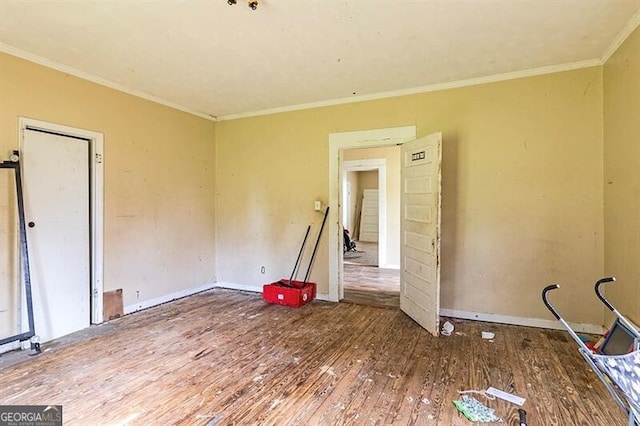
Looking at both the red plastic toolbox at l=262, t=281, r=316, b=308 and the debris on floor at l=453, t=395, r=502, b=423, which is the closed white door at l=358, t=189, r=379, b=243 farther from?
the debris on floor at l=453, t=395, r=502, b=423

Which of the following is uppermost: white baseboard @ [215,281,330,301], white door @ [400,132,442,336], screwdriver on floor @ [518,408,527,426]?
white door @ [400,132,442,336]

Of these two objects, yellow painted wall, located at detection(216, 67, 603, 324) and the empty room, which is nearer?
the empty room

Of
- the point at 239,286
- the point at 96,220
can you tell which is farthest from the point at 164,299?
the point at 96,220

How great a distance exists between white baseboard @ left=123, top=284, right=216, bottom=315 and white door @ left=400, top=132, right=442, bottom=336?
112 inches

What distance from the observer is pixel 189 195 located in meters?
4.69

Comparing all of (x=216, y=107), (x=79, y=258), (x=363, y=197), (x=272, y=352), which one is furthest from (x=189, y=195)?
(x=363, y=197)

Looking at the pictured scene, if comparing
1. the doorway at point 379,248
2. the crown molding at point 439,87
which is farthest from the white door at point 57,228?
the doorway at point 379,248

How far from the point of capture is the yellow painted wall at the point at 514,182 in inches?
127

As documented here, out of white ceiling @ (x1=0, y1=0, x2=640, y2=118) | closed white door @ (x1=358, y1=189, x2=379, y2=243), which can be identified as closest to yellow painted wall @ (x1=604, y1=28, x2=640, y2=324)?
white ceiling @ (x1=0, y1=0, x2=640, y2=118)

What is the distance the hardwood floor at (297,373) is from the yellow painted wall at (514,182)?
45cm

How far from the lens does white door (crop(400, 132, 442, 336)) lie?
3219 millimetres

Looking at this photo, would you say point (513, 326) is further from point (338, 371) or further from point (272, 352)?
point (272, 352)

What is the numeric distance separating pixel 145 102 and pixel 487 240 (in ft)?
13.9

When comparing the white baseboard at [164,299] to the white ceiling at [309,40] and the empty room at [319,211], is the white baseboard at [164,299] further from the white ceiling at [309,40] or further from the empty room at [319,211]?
the white ceiling at [309,40]
